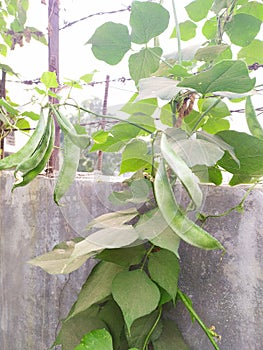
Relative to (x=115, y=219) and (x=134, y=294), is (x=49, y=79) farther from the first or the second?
(x=134, y=294)

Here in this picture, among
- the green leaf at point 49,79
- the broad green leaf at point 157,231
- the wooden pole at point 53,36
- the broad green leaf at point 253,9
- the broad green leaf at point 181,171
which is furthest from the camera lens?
the wooden pole at point 53,36

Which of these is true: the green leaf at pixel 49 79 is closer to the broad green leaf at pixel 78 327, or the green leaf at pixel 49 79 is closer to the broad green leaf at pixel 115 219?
the broad green leaf at pixel 115 219

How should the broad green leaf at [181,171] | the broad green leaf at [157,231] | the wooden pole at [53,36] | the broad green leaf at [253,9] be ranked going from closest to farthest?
the broad green leaf at [181,171]
the broad green leaf at [157,231]
the broad green leaf at [253,9]
the wooden pole at [53,36]

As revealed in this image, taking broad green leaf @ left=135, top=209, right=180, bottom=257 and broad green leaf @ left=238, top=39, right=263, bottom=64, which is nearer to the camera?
broad green leaf @ left=135, top=209, right=180, bottom=257

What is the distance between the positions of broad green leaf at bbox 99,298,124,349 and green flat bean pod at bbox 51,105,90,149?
30 cm

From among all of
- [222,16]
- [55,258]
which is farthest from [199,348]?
[222,16]

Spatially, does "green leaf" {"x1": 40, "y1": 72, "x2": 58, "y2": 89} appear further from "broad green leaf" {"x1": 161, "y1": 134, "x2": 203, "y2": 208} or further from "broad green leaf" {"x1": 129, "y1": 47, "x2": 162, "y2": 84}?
"broad green leaf" {"x1": 161, "y1": 134, "x2": 203, "y2": 208}

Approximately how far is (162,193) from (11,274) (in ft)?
1.99

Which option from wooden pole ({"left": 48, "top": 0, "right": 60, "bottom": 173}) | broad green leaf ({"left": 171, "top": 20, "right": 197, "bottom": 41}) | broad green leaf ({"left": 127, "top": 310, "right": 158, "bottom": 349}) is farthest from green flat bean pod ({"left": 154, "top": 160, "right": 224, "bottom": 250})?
wooden pole ({"left": 48, "top": 0, "right": 60, "bottom": 173})

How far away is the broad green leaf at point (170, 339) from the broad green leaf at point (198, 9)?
0.52 meters

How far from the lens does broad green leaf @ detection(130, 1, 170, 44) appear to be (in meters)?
0.49

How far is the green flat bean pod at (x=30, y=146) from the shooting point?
0.46 meters

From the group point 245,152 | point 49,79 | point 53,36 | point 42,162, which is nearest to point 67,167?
point 42,162

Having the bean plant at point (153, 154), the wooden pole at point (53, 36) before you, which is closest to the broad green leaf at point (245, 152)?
Result: the bean plant at point (153, 154)
